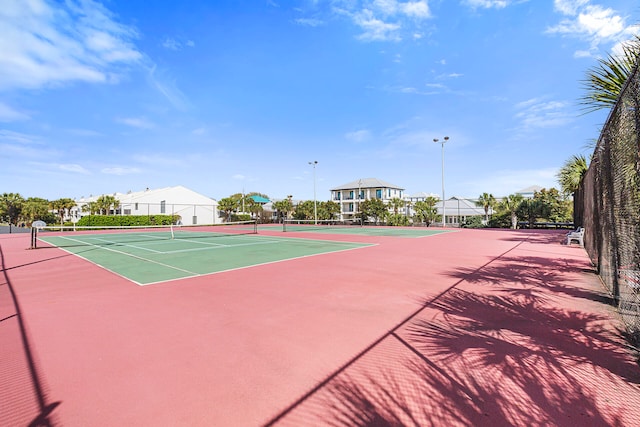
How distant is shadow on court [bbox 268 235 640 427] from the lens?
9.37ft

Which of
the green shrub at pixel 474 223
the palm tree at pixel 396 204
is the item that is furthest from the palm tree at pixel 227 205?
the green shrub at pixel 474 223

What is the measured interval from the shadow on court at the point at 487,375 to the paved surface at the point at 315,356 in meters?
0.02

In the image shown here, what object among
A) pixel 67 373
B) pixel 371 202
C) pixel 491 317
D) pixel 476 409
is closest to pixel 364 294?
pixel 491 317

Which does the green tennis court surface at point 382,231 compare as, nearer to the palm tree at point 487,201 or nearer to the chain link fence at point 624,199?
the palm tree at point 487,201

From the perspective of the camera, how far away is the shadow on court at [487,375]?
2856mm

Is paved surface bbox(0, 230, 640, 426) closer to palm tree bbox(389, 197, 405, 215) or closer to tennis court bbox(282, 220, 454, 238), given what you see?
tennis court bbox(282, 220, 454, 238)

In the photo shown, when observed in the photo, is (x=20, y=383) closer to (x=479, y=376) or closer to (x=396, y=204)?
(x=479, y=376)

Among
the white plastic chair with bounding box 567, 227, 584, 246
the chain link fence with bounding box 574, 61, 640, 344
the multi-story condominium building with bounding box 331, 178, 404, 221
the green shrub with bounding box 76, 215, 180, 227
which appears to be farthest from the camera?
the multi-story condominium building with bounding box 331, 178, 404, 221

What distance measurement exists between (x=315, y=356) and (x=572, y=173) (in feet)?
68.0

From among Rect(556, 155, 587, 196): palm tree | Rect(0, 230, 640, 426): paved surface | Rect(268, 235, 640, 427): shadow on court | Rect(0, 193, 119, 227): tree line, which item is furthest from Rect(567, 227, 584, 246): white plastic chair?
Rect(0, 193, 119, 227): tree line

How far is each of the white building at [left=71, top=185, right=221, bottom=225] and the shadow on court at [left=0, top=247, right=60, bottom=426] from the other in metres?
46.5

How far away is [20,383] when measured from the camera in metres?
3.48

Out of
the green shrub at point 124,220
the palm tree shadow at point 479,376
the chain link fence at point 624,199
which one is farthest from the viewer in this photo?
the green shrub at point 124,220

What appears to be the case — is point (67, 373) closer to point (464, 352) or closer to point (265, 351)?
point (265, 351)
